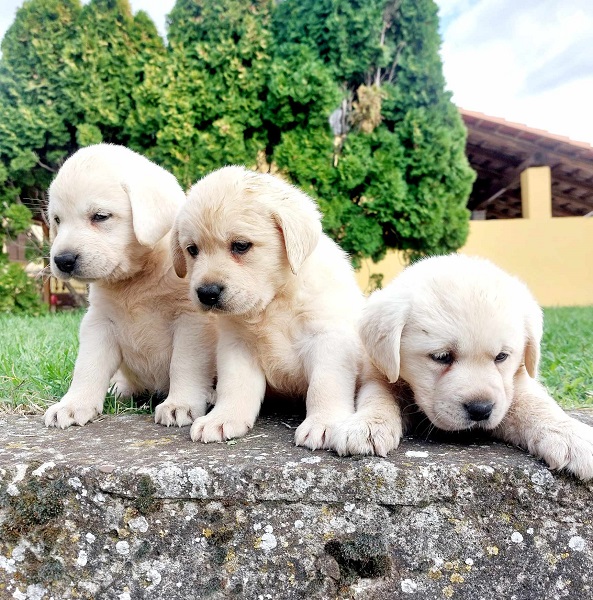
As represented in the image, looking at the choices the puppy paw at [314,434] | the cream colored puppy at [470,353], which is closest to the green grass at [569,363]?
the cream colored puppy at [470,353]

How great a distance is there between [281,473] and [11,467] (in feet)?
3.19

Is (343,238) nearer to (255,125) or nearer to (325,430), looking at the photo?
(255,125)

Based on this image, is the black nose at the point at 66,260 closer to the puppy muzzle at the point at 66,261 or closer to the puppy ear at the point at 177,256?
the puppy muzzle at the point at 66,261

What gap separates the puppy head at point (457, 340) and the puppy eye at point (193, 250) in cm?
83

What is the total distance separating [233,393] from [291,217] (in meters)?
0.84

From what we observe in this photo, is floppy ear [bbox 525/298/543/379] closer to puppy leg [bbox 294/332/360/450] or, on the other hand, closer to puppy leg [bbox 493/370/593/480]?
puppy leg [bbox 493/370/593/480]

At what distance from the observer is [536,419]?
92.4 inches

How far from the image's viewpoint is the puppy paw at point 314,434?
2289 millimetres

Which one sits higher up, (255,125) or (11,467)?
(255,125)

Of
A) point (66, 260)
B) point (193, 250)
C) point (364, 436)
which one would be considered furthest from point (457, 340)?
point (66, 260)

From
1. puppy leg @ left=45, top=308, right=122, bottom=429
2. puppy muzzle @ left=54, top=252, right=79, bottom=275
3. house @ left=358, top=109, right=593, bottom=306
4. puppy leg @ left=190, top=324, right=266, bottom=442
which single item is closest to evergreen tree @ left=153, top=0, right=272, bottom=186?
house @ left=358, top=109, right=593, bottom=306

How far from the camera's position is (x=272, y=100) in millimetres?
10188

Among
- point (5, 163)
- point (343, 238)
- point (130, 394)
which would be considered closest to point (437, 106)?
point (343, 238)

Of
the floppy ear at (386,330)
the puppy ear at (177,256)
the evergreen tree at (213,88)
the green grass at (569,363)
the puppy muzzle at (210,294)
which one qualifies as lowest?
the green grass at (569,363)
